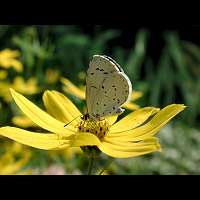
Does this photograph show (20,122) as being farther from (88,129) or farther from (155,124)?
(155,124)

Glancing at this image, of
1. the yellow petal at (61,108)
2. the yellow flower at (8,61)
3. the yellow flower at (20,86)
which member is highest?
the yellow flower at (8,61)

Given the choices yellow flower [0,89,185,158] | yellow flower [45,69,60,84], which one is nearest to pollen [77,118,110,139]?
yellow flower [0,89,185,158]

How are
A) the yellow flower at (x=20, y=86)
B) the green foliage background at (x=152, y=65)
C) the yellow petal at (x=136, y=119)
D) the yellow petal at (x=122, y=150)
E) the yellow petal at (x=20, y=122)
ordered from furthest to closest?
the green foliage background at (x=152, y=65) → the yellow flower at (x=20, y=86) → the yellow petal at (x=20, y=122) → the yellow petal at (x=136, y=119) → the yellow petal at (x=122, y=150)

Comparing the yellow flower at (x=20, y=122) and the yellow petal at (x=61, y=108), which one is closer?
the yellow petal at (x=61, y=108)

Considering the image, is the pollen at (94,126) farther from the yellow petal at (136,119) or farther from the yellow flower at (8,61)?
the yellow flower at (8,61)

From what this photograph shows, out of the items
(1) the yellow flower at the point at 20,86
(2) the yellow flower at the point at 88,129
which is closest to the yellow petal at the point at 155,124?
(2) the yellow flower at the point at 88,129

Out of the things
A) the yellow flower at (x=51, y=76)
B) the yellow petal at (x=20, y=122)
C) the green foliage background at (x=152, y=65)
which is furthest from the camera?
the green foliage background at (x=152, y=65)

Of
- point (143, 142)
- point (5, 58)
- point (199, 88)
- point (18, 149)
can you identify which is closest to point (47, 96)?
point (143, 142)

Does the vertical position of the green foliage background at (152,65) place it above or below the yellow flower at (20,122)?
above
